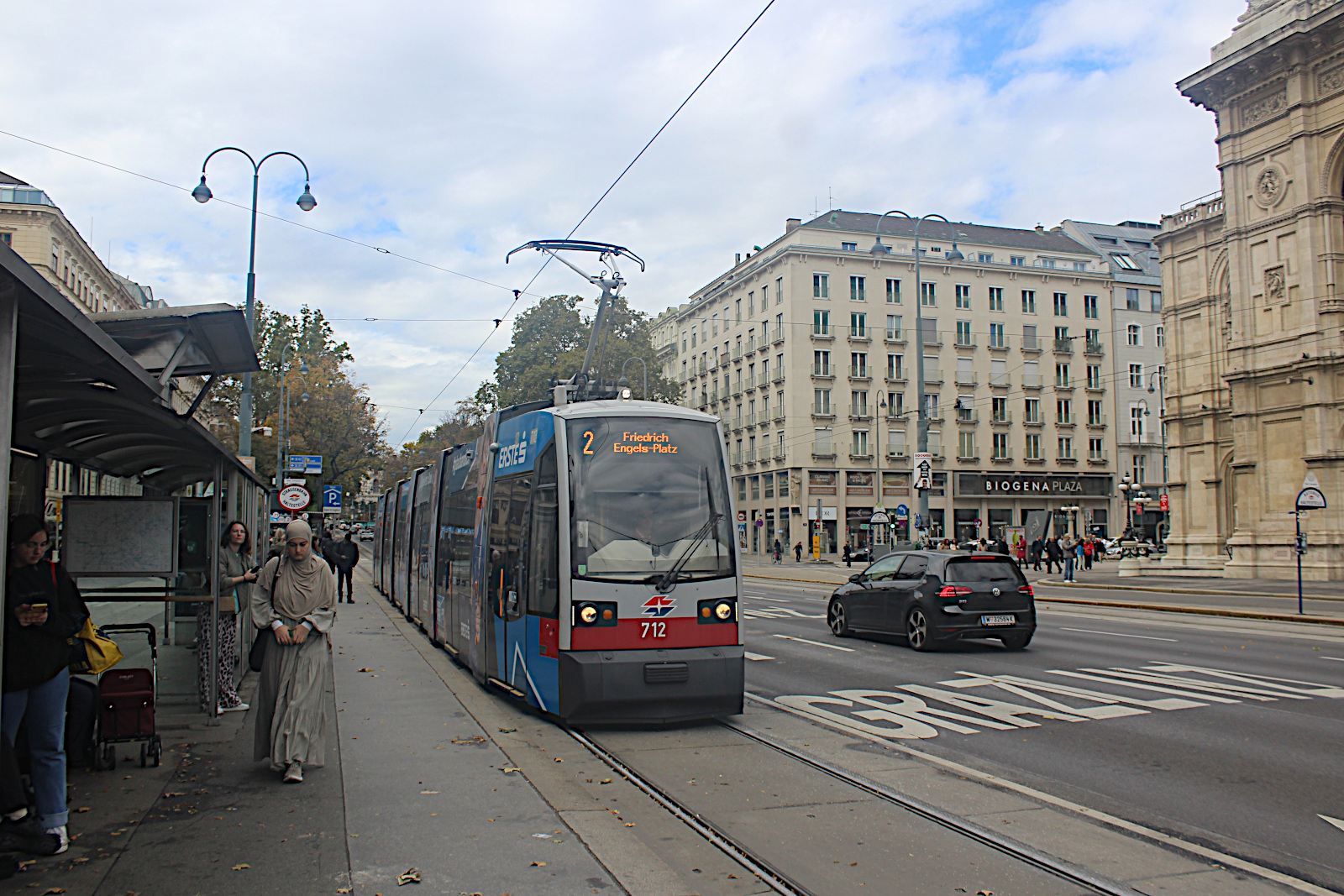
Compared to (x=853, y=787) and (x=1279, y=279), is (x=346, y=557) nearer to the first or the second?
(x=853, y=787)

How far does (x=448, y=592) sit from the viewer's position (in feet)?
47.2

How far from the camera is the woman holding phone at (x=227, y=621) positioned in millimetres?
9633

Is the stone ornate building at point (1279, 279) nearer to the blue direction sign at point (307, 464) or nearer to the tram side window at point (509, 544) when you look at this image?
the blue direction sign at point (307, 464)

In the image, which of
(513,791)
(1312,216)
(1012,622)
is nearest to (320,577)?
(513,791)

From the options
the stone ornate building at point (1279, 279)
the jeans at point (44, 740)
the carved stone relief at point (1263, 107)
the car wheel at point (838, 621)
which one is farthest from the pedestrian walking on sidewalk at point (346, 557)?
the carved stone relief at point (1263, 107)

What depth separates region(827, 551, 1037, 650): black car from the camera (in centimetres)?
1493

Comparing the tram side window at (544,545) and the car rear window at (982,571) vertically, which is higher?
the tram side window at (544,545)

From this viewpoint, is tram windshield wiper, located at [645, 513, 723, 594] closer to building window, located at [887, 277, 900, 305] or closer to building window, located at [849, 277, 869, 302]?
building window, located at [849, 277, 869, 302]

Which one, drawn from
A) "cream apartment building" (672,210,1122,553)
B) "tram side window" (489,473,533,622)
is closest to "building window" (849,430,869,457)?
"cream apartment building" (672,210,1122,553)

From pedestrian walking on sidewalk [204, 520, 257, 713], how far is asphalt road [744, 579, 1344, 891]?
5.36m

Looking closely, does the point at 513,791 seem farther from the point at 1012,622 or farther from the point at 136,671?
the point at 1012,622

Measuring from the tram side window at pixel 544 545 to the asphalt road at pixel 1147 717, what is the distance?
3.07 meters

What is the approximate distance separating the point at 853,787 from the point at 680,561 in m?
2.75

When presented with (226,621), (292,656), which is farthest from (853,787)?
(226,621)
